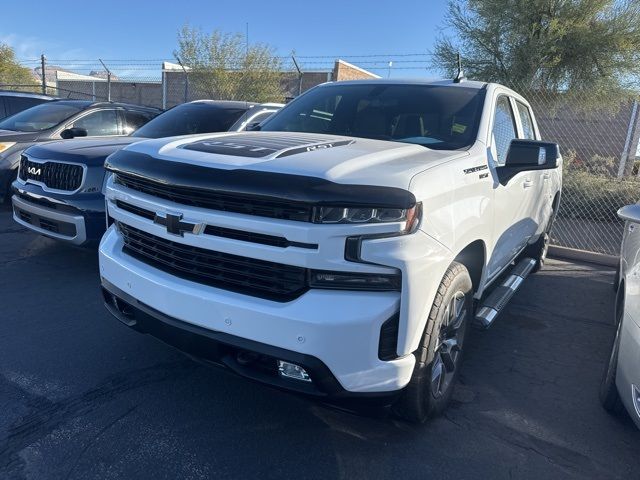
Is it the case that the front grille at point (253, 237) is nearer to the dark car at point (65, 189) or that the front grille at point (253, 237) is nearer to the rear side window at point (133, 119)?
the dark car at point (65, 189)

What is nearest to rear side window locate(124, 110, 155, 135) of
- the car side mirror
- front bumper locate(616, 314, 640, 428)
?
the car side mirror

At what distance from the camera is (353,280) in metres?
2.23

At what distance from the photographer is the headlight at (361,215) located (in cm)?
221

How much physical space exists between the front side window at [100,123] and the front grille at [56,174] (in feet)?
8.40

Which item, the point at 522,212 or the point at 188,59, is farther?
the point at 188,59

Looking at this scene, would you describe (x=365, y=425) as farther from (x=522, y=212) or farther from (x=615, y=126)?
(x=615, y=126)

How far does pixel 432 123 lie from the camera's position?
12.0 ft

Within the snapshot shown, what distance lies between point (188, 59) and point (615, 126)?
52.8 feet

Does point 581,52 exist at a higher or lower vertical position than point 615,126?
higher

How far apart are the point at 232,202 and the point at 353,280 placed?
0.64m

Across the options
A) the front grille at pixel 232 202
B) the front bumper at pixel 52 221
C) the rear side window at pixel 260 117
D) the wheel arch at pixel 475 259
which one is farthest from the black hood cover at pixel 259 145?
the rear side window at pixel 260 117

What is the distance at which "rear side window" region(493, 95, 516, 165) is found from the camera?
3.79 m

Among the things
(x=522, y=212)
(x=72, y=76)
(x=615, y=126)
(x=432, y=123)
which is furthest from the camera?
(x=72, y=76)

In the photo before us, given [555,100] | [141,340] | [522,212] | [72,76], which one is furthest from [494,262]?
[72,76]
